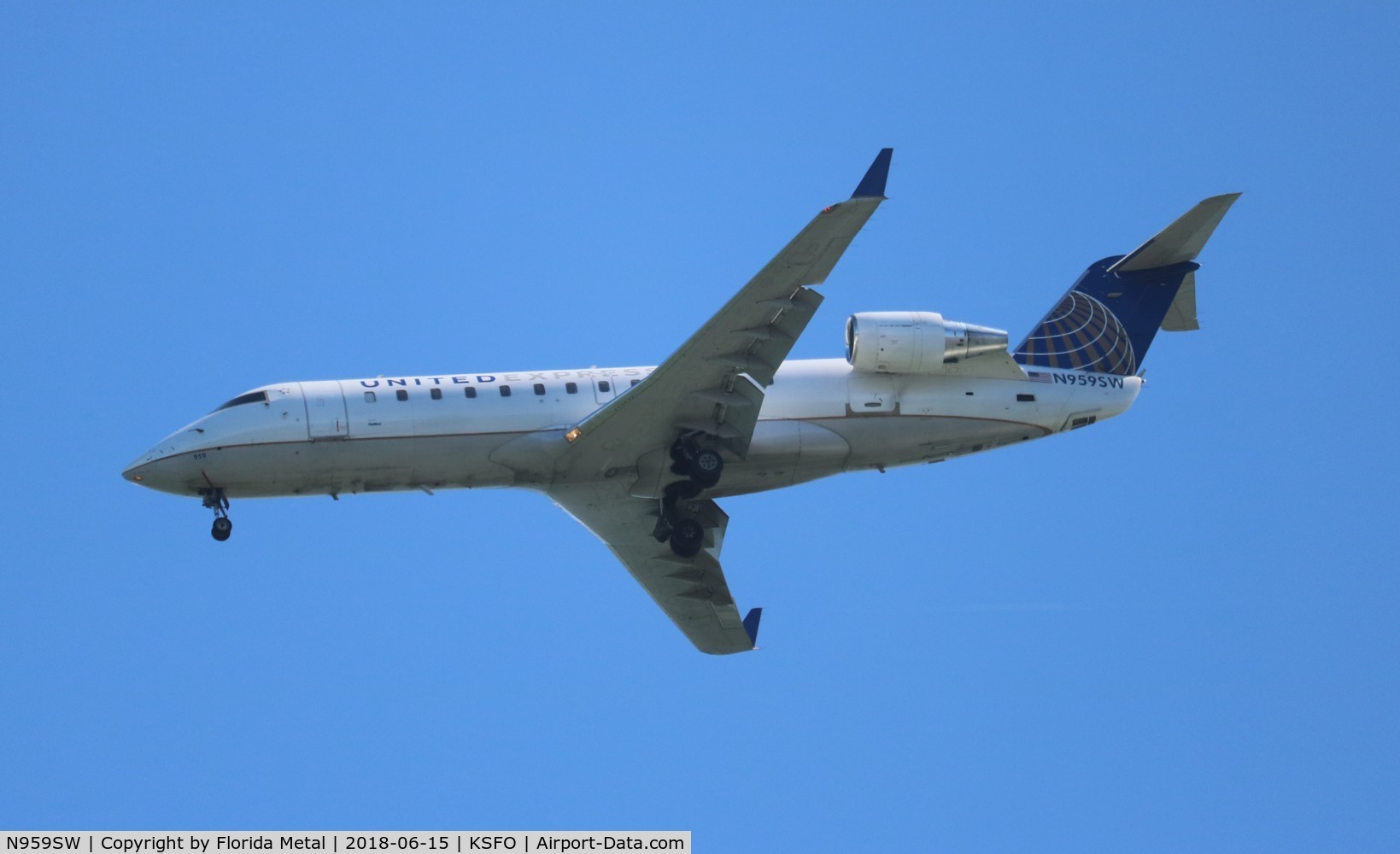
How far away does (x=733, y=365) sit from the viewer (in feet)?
104

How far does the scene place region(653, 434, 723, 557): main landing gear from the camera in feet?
107

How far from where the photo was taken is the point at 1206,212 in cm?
3575

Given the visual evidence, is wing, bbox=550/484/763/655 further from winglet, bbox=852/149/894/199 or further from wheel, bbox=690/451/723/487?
winglet, bbox=852/149/894/199

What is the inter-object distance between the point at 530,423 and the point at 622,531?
3795 mm

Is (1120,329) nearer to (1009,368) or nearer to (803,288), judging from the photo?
(1009,368)

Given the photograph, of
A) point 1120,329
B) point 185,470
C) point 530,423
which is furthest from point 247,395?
point 1120,329

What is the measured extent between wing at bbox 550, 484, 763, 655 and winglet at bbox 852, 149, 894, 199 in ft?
25.0

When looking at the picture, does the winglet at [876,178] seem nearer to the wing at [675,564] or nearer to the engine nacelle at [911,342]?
the engine nacelle at [911,342]

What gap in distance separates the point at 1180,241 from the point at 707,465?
34.7 ft

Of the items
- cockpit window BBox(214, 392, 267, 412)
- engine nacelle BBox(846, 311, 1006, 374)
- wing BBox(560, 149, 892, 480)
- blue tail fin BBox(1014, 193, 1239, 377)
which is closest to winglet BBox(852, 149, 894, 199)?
wing BBox(560, 149, 892, 480)

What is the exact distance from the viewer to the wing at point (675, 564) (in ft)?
113

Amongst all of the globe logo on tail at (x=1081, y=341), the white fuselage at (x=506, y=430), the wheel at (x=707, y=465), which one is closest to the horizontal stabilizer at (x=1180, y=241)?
the globe logo on tail at (x=1081, y=341)

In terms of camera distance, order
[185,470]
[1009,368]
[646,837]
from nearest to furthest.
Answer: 1. [646,837]
2. [185,470]
3. [1009,368]

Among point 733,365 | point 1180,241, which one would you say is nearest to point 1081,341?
point 1180,241
